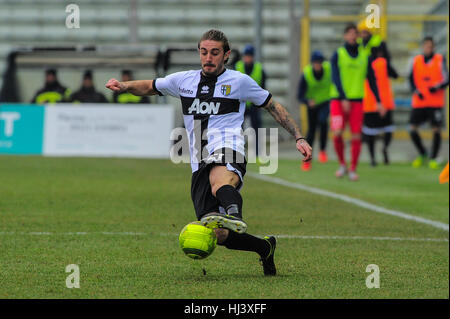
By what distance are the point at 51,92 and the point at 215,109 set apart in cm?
1531

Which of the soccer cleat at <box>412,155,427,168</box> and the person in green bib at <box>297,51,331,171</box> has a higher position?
the person in green bib at <box>297,51,331,171</box>

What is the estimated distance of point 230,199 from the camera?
565cm

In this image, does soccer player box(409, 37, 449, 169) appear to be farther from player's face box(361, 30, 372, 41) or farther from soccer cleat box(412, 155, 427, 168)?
player's face box(361, 30, 372, 41)

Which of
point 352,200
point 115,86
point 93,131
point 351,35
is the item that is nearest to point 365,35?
point 351,35

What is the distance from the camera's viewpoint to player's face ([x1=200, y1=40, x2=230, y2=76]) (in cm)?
592

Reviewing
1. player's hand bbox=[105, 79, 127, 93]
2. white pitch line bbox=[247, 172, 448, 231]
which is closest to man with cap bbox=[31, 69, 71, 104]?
white pitch line bbox=[247, 172, 448, 231]

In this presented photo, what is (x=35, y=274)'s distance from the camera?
19.0ft

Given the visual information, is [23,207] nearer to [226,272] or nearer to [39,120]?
[226,272]

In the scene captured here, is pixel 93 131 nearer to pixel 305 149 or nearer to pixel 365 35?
pixel 365 35

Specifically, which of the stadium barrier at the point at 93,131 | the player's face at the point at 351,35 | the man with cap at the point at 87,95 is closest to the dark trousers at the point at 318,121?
the stadium barrier at the point at 93,131

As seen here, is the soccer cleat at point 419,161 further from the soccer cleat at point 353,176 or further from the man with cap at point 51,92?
the man with cap at point 51,92
